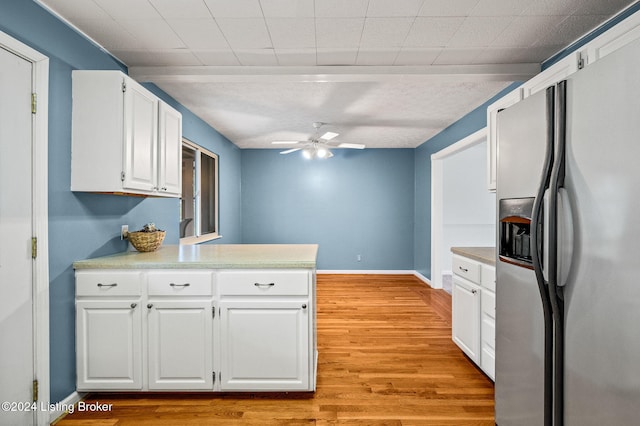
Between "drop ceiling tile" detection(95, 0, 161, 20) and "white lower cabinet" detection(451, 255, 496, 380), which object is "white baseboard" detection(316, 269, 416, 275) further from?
"drop ceiling tile" detection(95, 0, 161, 20)

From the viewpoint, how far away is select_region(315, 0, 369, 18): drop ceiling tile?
1.88 meters

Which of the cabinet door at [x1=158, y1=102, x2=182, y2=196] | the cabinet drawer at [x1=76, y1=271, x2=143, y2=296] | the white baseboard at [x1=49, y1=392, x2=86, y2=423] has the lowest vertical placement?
the white baseboard at [x1=49, y1=392, x2=86, y2=423]

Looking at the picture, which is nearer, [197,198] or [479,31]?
[479,31]

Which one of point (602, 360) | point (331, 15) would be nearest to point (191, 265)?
point (331, 15)

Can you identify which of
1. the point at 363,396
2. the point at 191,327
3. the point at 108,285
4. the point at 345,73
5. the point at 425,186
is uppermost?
the point at 345,73

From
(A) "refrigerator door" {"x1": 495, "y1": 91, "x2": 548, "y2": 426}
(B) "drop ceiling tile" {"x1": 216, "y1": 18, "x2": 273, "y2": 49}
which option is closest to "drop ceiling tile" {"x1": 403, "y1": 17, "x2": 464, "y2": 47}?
(A) "refrigerator door" {"x1": 495, "y1": 91, "x2": 548, "y2": 426}

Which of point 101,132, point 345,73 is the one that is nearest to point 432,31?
point 345,73

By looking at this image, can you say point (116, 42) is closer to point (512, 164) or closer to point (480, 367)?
point (512, 164)

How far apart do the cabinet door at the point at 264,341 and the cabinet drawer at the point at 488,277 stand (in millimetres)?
1290

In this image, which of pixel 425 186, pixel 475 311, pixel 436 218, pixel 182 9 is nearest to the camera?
pixel 182 9

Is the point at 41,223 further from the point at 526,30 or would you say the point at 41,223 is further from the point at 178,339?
the point at 526,30

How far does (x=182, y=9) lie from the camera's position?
6.40 feet

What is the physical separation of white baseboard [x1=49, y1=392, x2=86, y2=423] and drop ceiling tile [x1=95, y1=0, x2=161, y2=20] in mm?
2345

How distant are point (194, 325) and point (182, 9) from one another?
76.0 inches
